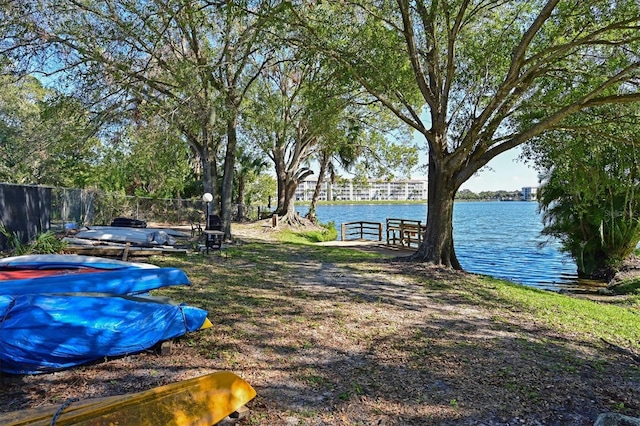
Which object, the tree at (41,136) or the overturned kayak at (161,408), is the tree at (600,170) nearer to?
the overturned kayak at (161,408)

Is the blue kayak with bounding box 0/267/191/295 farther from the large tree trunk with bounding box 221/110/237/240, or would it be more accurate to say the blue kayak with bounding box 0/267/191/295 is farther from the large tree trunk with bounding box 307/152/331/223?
the large tree trunk with bounding box 307/152/331/223

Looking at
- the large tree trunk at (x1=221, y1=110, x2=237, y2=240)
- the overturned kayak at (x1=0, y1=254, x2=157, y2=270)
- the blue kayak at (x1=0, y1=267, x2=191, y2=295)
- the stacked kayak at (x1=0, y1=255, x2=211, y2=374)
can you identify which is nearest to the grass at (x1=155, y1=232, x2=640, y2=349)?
the blue kayak at (x1=0, y1=267, x2=191, y2=295)

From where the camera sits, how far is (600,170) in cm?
1095

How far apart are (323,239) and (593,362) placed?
67.4 feet

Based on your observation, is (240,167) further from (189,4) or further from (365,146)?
(189,4)

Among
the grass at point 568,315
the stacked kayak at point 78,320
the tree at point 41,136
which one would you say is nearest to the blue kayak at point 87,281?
the stacked kayak at point 78,320

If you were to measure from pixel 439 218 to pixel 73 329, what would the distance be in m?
8.98

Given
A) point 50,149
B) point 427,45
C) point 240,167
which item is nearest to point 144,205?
point 240,167

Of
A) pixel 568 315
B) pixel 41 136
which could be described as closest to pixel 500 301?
pixel 568 315

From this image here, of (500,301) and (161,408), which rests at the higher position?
(161,408)

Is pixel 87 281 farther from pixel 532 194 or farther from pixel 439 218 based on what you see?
pixel 532 194

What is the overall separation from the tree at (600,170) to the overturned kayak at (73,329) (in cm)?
909

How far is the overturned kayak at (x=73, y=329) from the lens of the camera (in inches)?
148

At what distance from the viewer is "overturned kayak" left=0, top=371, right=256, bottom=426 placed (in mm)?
2592
